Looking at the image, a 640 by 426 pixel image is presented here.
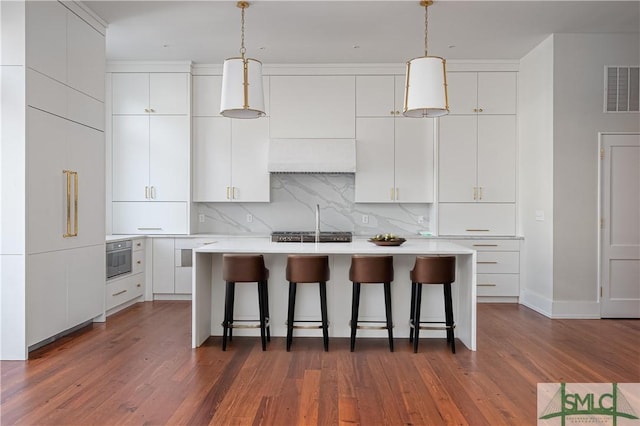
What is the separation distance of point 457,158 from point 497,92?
993 mm

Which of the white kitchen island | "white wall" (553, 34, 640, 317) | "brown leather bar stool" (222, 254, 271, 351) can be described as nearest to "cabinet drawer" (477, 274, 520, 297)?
"white wall" (553, 34, 640, 317)

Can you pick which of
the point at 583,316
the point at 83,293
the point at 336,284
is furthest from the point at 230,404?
the point at 583,316

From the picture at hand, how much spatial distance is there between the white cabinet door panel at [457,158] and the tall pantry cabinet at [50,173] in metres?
4.01

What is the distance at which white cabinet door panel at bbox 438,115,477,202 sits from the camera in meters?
6.32

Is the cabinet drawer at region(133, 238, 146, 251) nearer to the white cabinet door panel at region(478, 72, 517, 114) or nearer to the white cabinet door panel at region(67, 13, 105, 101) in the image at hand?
the white cabinet door panel at region(67, 13, 105, 101)

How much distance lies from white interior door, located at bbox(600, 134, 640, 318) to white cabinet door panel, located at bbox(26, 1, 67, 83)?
5377 mm

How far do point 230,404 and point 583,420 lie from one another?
6.48 feet

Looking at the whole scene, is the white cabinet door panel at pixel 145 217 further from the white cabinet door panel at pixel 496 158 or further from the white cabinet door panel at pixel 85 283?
the white cabinet door panel at pixel 496 158

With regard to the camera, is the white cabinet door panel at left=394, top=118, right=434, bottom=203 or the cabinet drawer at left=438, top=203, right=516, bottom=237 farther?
the white cabinet door panel at left=394, top=118, right=434, bottom=203

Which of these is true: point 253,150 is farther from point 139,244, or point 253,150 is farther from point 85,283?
point 85,283

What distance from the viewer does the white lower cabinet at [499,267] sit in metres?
6.14

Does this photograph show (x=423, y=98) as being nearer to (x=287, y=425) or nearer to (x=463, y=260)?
(x=463, y=260)

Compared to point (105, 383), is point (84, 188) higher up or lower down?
higher up

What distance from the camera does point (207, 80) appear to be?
647 centimetres
